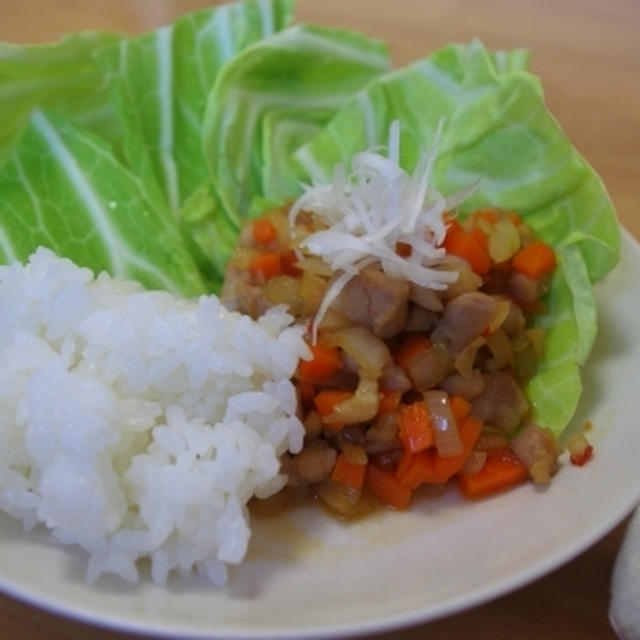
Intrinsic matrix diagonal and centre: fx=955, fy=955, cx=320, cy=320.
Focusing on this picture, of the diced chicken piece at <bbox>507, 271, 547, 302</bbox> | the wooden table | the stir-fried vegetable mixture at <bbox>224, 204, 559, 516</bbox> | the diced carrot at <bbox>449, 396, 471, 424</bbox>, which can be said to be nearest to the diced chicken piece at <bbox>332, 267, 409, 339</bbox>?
the stir-fried vegetable mixture at <bbox>224, 204, 559, 516</bbox>

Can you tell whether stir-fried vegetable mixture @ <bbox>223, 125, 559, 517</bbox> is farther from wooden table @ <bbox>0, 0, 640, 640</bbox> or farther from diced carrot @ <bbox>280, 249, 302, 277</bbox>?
wooden table @ <bbox>0, 0, 640, 640</bbox>

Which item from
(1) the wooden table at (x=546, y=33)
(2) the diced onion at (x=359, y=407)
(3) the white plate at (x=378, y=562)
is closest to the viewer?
(3) the white plate at (x=378, y=562)

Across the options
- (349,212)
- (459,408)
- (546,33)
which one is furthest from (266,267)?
(546,33)

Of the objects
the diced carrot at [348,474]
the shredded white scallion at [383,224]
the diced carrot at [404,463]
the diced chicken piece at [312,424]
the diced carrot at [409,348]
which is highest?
the shredded white scallion at [383,224]

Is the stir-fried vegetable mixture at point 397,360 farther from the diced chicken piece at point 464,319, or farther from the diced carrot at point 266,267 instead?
the diced carrot at point 266,267

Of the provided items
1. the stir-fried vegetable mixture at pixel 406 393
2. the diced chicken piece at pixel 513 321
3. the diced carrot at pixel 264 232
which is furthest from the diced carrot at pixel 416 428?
the diced carrot at pixel 264 232

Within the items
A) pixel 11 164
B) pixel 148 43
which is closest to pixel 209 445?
pixel 11 164

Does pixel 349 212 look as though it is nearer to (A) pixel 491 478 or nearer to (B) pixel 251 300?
(B) pixel 251 300
